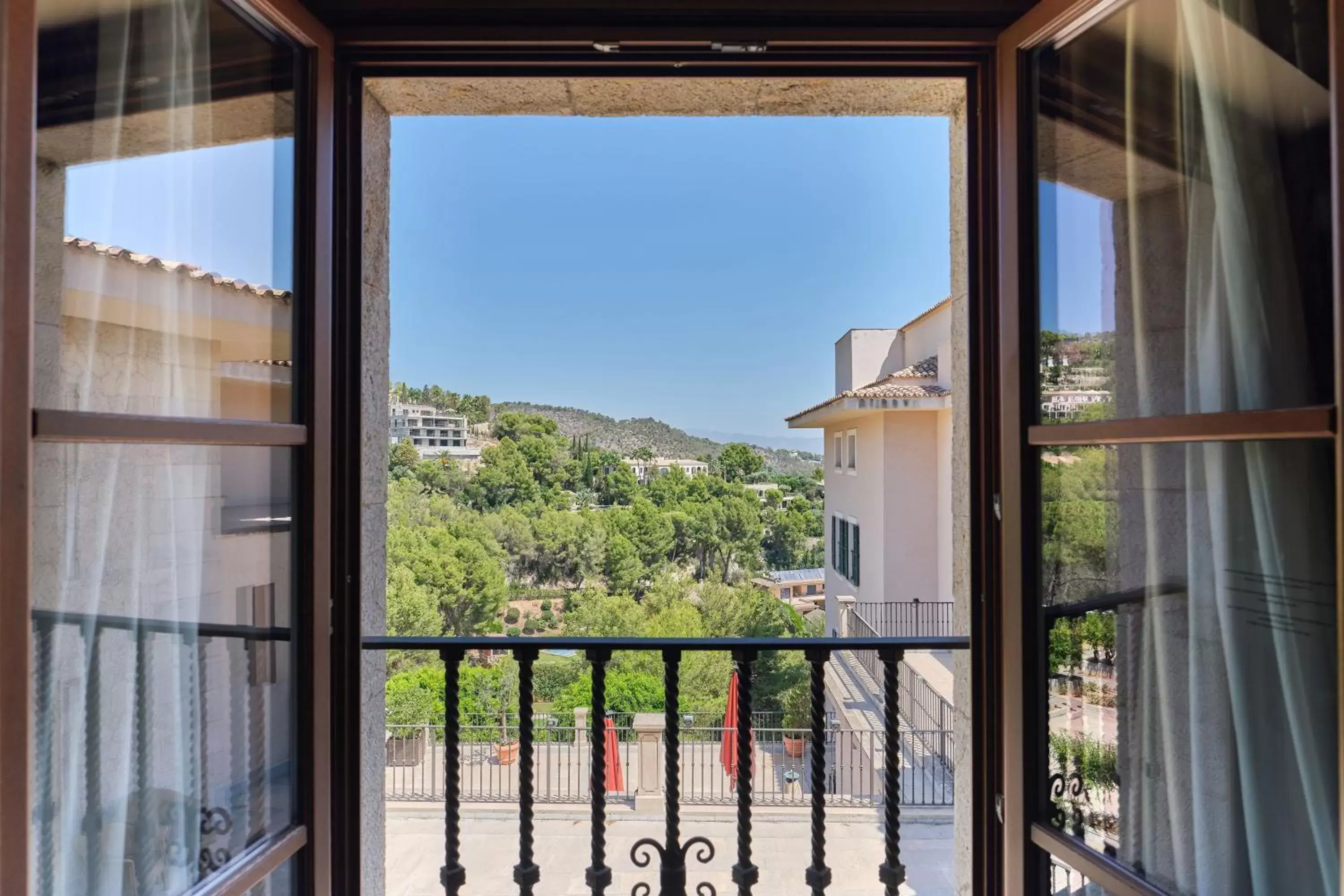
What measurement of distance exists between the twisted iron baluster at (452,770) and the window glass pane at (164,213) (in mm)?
605

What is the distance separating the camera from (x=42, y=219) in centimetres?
69

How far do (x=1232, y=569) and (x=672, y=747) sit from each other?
3.22 ft

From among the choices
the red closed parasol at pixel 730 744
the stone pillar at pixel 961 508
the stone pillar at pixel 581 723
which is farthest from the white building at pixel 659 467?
the stone pillar at pixel 961 508

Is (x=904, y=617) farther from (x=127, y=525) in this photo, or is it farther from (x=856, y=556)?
(x=127, y=525)

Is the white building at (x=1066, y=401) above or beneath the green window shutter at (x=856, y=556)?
above

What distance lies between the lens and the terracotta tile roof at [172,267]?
0.76m

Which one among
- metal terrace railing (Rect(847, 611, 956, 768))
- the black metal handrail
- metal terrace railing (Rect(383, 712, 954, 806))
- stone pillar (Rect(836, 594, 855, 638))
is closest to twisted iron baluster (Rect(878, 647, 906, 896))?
the black metal handrail

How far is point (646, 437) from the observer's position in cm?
1199

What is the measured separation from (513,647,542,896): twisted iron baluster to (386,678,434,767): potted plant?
244 inches

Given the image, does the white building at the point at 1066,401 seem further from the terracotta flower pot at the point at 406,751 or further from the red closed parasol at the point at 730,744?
the terracotta flower pot at the point at 406,751

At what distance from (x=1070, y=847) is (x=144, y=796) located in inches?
52.7

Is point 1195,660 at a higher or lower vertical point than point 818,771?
higher

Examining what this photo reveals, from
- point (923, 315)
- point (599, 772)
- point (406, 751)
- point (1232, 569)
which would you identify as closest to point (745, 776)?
point (599, 772)

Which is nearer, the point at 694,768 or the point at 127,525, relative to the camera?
the point at 127,525
